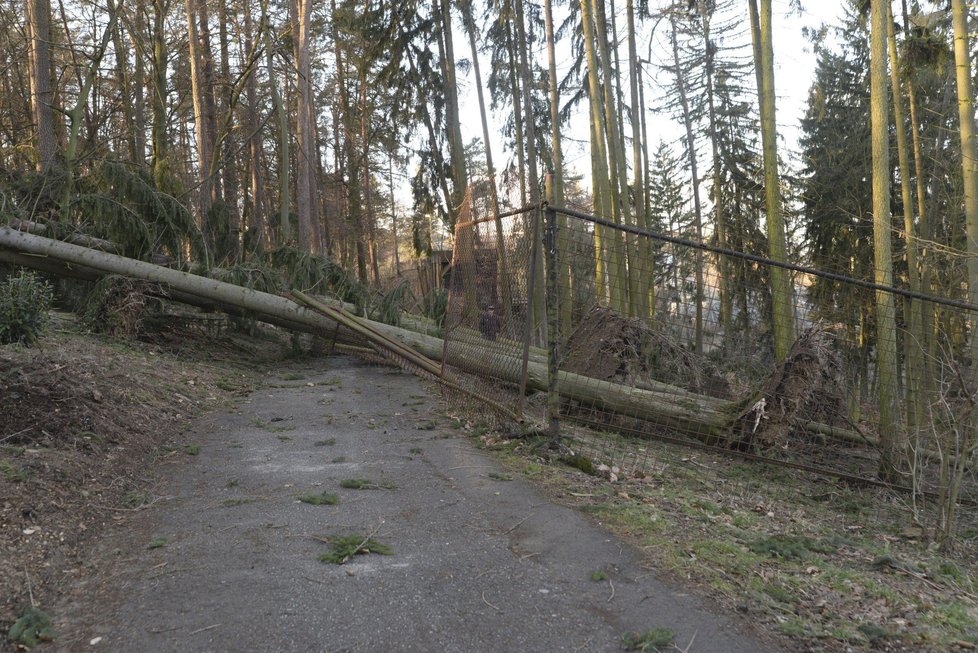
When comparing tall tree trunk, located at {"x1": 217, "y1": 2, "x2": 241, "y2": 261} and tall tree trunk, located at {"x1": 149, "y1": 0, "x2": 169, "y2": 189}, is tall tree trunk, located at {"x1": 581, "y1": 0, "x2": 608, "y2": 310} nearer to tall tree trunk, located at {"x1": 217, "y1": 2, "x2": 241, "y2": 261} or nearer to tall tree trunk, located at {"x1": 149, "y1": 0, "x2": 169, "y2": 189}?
tall tree trunk, located at {"x1": 217, "y1": 2, "x2": 241, "y2": 261}

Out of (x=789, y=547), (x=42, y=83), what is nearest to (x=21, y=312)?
(x=789, y=547)

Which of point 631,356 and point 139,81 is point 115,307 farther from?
point 139,81

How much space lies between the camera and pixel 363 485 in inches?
178

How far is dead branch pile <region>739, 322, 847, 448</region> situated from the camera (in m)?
6.27

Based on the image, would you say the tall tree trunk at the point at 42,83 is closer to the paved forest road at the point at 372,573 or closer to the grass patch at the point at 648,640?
the paved forest road at the point at 372,573

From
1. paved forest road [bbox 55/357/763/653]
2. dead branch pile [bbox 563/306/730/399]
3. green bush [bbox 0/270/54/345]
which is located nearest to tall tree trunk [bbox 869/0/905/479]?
dead branch pile [bbox 563/306/730/399]

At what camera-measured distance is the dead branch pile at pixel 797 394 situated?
627cm

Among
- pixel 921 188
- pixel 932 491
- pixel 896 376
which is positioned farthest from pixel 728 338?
pixel 921 188

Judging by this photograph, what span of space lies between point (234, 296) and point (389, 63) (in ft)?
32.5

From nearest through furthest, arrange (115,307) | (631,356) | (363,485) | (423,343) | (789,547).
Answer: (789,547) → (363,485) → (631,356) → (115,307) → (423,343)

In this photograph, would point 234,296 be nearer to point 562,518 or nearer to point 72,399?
point 72,399

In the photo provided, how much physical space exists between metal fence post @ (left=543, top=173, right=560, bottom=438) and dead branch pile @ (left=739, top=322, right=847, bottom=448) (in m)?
2.00

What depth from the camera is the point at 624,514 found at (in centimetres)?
401

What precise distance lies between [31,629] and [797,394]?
5936mm
